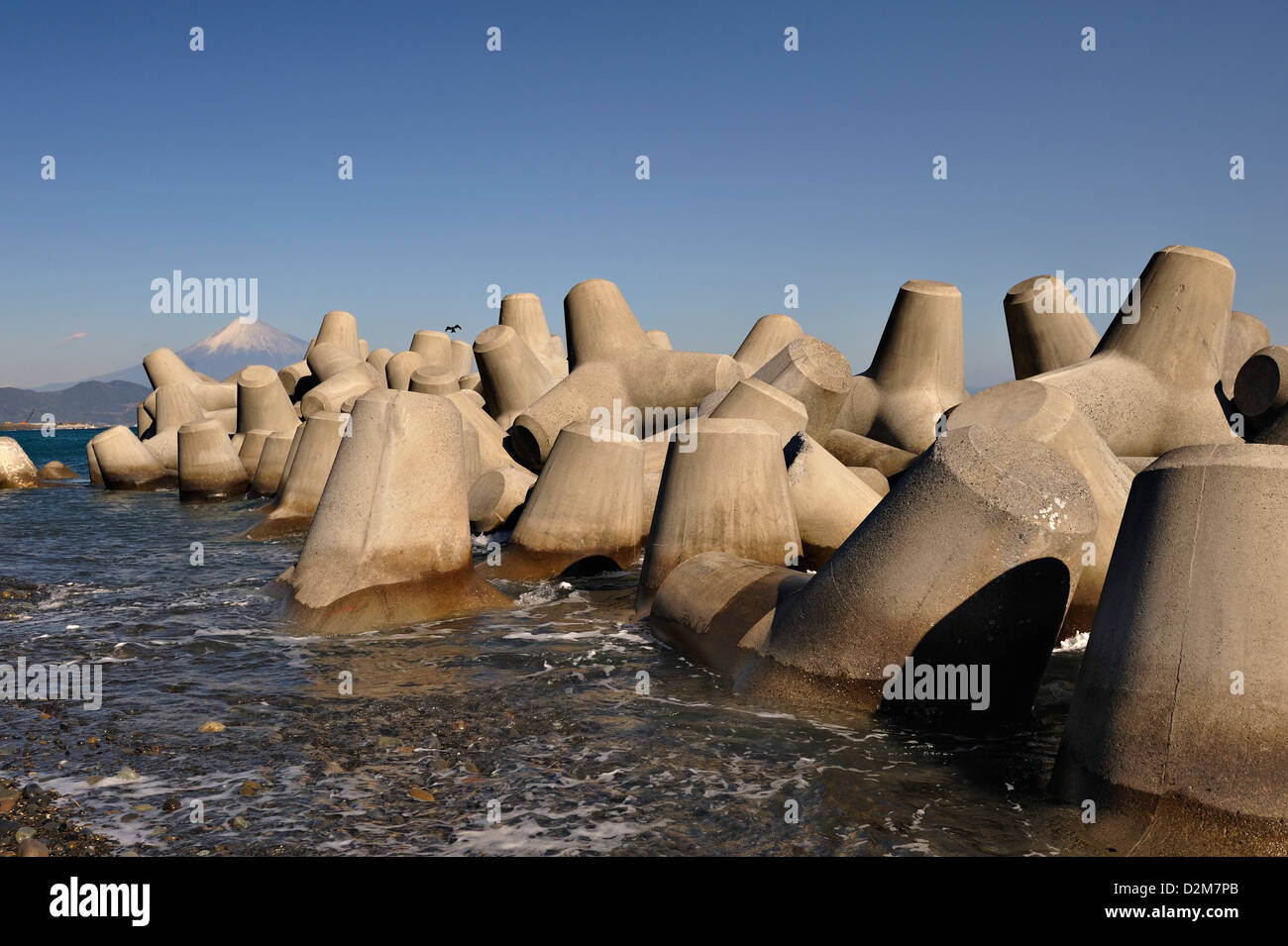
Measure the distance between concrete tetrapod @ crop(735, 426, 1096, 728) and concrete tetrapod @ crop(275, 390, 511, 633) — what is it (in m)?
3.20

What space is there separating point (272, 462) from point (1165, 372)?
13.0m

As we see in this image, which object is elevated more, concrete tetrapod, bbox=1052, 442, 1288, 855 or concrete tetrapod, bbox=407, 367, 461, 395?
concrete tetrapod, bbox=407, 367, 461, 395

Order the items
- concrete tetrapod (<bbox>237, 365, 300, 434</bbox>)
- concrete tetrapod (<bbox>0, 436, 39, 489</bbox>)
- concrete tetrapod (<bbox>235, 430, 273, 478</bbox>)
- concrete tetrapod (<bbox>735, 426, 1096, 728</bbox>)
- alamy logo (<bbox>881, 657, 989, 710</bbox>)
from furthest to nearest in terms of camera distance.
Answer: concrete tetrapod (<bbox>0, 436, 39, 489</bbox>), concrete tetrapod (<bbox>237, 365, 300, 434</bbox>), concrete tetrapod (<bbox>235, 430, 273, 478</bbox>), alamy logo (<bbox>881, 657, 989, 710</bbox>), concrete tetrapod (<bbox>735, 426, 1096, 728</bbox>)

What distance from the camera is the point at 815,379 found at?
11.8 meters

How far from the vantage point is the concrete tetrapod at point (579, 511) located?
915 centimetres

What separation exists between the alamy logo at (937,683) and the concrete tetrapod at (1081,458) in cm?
189

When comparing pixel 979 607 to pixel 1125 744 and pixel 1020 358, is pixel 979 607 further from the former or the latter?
pixel 1020 358

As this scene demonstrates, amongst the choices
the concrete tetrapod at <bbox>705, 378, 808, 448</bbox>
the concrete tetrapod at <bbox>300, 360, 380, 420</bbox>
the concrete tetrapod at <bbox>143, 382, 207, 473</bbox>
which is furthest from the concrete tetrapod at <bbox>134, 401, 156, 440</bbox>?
the concrete tetrapod at <bbox>705, 378, 808, 448</bbox>

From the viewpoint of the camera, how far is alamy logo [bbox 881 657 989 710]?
189 inches

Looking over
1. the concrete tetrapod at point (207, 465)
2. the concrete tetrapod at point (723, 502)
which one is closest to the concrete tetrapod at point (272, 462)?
the concrete tetrapod at point (207, 465)

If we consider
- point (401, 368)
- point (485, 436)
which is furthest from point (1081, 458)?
point (401, 368)

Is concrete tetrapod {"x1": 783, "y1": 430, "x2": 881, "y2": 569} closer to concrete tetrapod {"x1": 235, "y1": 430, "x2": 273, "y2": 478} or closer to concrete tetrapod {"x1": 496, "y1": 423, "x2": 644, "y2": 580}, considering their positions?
concrete tetrapod {"x1": 496, "y1": 423, "x2": 644, "y2": 580}

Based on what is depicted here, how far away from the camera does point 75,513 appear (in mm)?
16328
